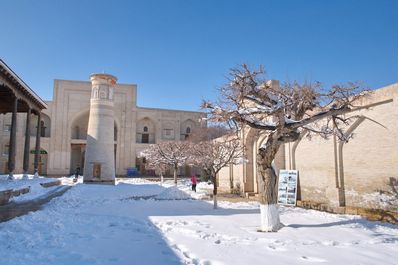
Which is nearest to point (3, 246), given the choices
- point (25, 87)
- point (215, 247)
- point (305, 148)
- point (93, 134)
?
point (215, 247)

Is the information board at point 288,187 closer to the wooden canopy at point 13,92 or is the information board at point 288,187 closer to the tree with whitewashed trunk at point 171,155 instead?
the wooden canopy at point 13,92

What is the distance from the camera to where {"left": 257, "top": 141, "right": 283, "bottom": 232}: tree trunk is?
8.08 metres

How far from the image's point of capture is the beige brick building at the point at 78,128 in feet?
135

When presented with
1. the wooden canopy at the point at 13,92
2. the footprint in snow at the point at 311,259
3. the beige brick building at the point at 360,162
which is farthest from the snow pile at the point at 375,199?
the wooden canopy at the point at 13,92

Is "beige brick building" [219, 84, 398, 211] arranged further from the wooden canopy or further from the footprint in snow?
the wooden canopy

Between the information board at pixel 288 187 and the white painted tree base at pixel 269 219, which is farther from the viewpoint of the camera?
the information board at pixel 288 187

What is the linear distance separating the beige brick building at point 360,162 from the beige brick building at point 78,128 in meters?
27.6

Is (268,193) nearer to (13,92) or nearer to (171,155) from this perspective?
(13,92)

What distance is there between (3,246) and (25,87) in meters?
14.6

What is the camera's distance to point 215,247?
238 inches

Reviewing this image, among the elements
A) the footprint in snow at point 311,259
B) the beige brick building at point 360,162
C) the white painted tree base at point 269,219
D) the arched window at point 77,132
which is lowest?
the footprint in snow at point 311,259

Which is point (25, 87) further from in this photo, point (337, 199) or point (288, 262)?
point (288, 262)

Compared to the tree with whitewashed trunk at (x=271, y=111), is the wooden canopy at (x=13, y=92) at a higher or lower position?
higher

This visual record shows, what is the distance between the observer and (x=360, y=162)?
11984 millimetres
